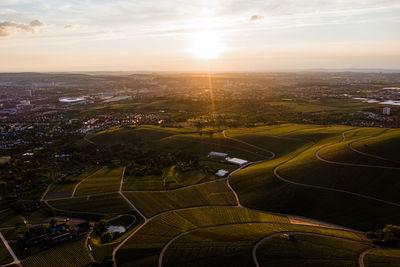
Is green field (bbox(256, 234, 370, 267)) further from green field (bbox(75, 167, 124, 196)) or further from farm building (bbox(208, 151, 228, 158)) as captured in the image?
farm building (bbox(208, 151, 228, 158))

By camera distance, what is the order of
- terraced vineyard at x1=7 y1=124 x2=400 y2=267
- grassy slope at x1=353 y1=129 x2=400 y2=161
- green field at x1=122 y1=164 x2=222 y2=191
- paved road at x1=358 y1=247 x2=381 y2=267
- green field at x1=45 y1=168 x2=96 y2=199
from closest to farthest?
1. paved road at x1=358 y1=247 x2=381 y2=267
2. terraced vineyard at x1=7 y1=124 x2=400 y2=267
3. green field at x1=45 y1=168 x2=96 y2=199
4. grassy slope at x1=353 y1=129 x2=400 y2=161
5. green field at x1=122 y1=164 x2=222 y2=191

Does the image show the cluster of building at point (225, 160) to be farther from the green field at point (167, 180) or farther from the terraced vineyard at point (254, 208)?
the green field at point (167, 180)

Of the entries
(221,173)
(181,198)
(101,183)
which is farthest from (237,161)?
(101,183)

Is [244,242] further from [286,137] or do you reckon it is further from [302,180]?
[286,137]

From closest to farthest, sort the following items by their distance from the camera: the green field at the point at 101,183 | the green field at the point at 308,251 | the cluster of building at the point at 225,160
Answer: the green field at the point at 308,251 < the green field at the point at 101,183 < the cluster of building at the point at 225,160

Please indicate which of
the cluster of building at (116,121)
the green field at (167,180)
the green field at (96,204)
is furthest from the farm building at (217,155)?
the cluster of building at (116,121)

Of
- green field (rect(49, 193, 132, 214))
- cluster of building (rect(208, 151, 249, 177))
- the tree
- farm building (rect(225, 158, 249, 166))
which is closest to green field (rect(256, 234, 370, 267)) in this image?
the tree
